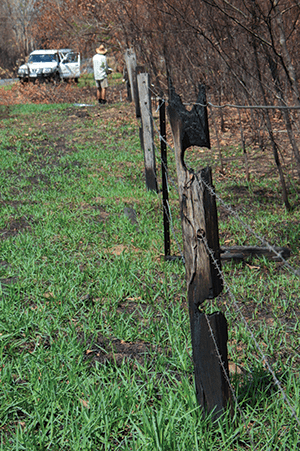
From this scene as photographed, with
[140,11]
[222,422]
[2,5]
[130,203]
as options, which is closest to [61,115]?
[140,11]

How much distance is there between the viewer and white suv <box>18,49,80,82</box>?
2009cm

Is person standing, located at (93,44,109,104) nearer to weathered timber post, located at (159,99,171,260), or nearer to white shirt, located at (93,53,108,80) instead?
white shirt, located at (93,53,108,80)

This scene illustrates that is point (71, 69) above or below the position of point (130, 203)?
above

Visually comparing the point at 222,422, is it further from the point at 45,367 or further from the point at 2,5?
the point at 2,5

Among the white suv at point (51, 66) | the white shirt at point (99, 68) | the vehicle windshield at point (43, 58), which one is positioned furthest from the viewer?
the vehicle windshield at point (43, 58)

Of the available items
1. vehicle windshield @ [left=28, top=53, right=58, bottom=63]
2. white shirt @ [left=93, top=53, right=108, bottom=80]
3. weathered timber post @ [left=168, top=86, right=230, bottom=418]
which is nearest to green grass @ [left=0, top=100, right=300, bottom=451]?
weathered timber post @ [left=168, top=86, right=230, bottom=418]

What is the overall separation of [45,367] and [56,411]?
0.31 m

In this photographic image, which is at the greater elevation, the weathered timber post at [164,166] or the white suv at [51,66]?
the white suv at [51,66]

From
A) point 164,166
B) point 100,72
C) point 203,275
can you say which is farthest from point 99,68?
point 203,275

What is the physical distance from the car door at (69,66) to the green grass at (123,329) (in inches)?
665

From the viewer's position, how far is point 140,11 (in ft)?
35.9

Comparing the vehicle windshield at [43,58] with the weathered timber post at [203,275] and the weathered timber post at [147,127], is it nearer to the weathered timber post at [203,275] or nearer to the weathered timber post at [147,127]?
the weathered timber post at [147,127]

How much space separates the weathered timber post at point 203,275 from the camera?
5.89 ft

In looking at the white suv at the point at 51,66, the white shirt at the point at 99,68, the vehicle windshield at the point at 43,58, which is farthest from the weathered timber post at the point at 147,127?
the vehicle windshield at the point at 43,58
